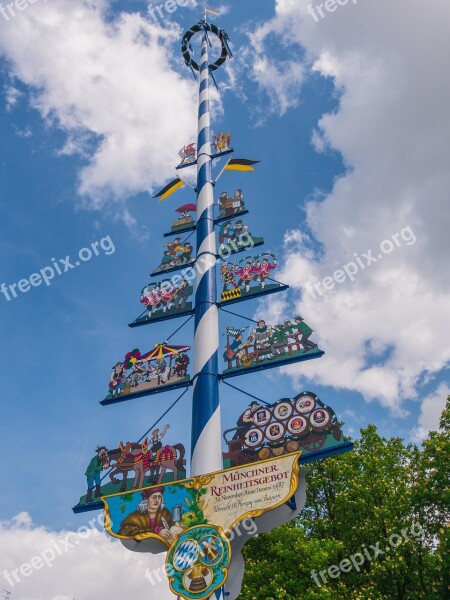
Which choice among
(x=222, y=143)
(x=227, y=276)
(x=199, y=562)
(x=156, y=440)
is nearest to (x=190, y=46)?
(x=222, y=143)

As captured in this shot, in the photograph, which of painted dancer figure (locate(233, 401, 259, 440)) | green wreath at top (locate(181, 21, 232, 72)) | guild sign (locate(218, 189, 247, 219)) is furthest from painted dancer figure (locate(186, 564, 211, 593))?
green wreath at top (locate(181, 21, 232, 72))

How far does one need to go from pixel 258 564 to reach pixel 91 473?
28.2ft

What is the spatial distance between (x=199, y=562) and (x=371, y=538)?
11.4 m

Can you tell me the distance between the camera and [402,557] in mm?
16188

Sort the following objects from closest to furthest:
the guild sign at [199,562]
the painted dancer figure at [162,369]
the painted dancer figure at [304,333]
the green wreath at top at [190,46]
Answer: the guild sign at [199,562] → the painted dancer figure at [304,333] → the painted dancer figure at [162,369] → the green wreath at top at [190,46]

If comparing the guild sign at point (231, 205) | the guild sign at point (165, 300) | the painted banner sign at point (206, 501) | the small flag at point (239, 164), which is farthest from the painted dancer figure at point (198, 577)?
the small flag at point (239, 164)

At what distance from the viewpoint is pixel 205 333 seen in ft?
37.4

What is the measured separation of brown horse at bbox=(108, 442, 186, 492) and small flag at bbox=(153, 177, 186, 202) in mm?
9171

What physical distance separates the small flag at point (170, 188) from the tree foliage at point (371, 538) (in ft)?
38.2

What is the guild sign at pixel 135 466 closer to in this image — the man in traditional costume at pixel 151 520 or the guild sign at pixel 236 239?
the man in traditional costume at pixel 151 520

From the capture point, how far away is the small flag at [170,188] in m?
16.6

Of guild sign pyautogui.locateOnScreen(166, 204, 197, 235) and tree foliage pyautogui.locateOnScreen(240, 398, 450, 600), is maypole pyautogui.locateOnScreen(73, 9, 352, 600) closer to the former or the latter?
guild sign pyautogui.locateOnScreen(166, 204, 197, 235)

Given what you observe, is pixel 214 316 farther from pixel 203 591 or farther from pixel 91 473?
pixel 203 591

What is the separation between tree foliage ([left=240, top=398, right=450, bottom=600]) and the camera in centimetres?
1507
